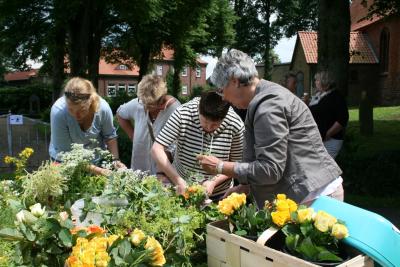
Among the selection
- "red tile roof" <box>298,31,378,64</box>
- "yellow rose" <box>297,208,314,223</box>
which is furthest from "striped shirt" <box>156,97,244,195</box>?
"red tile roof" <box>298,31,378,64</box>

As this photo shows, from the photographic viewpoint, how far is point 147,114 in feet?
12.2

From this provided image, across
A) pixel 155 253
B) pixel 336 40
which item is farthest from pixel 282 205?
pixel 336 40

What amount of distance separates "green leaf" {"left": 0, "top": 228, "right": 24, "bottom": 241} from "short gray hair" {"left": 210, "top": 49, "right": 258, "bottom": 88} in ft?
3.77

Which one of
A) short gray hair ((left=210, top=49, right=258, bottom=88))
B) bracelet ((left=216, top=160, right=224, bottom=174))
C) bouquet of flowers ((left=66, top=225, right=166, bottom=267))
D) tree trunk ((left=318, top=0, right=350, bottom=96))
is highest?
tree trunk ((left=318, top=0, right=350, bottom=96))

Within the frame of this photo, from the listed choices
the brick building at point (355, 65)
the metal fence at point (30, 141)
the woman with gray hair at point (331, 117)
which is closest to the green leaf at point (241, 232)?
the woman with gray hair at point (331, 117)

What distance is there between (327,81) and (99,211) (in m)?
3.79

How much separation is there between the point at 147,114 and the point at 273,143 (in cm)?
186

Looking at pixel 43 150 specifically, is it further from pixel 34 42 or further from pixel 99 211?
pixel 34 42

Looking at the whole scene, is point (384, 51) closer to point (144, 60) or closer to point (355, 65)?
point (355, 65)

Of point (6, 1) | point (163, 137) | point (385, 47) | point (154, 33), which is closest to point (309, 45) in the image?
point (385, 47)

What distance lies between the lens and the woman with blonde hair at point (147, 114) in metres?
3.46

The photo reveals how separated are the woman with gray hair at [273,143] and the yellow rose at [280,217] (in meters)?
0.38

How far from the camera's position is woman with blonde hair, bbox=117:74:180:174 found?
3.46 metres

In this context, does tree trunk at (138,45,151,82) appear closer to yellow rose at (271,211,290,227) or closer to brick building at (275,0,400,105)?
brick building at (275,0,400,105)
